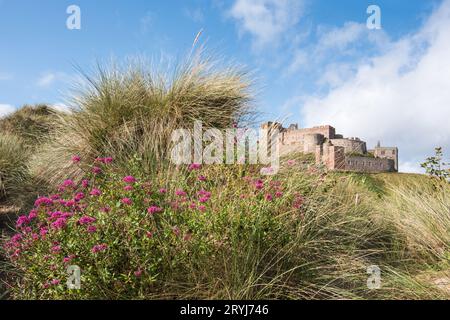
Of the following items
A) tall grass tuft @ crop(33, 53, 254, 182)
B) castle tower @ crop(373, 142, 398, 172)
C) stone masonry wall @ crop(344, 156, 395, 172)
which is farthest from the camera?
castle tower @ crop(373, 142, 398, 172)

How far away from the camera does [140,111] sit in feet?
21.4

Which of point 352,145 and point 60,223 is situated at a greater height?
point 352,145

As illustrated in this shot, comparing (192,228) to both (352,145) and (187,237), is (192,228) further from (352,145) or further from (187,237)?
(352,145)

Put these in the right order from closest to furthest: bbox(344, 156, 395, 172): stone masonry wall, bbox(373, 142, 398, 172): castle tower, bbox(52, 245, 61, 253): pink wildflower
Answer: bbox(52, 245, 61, 253): pink wildflower → bbox(344, 156, 395, 172): stone masonry wall → bbox(373, 142, 398, 172): castle tower

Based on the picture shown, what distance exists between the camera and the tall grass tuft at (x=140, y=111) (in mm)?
6254

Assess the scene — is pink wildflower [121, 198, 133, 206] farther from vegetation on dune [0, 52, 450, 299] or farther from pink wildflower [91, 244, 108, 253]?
pink wildflower [91, 244, 108, 253]

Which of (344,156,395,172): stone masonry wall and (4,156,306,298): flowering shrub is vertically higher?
(344,156,395,172): stone masonry wall

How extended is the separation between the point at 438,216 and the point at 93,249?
472 cm

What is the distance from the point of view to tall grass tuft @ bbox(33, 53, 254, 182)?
6254 millimetres

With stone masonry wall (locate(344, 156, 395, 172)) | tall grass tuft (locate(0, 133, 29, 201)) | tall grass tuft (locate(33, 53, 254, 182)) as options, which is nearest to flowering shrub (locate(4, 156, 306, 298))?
tall grass tuft (locate(33, 53, 254, 182))

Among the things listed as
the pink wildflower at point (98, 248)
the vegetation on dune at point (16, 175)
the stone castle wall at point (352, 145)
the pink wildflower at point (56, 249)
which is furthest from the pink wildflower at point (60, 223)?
the stone castle wall at point (352, 145)

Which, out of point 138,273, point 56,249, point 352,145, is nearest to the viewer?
point 138,273

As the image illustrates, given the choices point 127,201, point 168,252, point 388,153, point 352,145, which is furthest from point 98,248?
point 388,153
